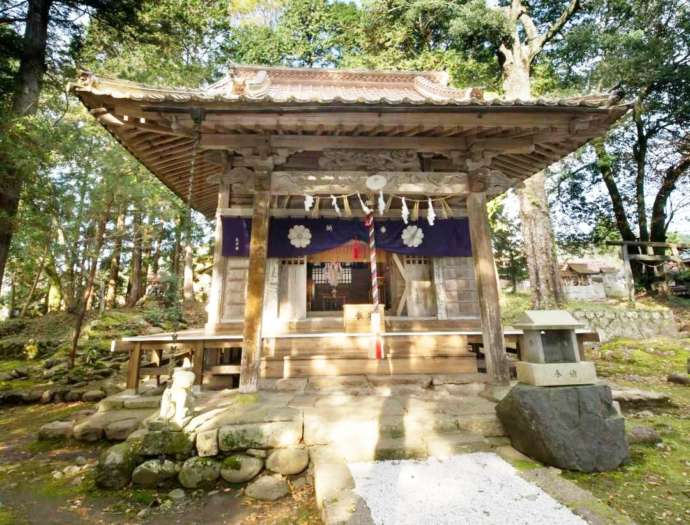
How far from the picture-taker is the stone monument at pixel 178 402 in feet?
12.2

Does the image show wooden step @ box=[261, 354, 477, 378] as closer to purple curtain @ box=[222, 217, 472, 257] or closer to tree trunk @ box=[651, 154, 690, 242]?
purple curtain @ box=[222, 217, 472, 257]

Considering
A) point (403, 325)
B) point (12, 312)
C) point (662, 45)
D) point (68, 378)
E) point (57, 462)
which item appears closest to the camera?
point (57, 462)

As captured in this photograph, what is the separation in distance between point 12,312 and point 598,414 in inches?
1059

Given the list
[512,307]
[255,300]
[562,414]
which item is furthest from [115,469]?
[512,307]

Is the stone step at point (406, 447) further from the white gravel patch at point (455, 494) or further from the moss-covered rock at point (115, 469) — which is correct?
the moss-covered rock at point (115, 469)

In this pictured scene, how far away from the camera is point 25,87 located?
7.79 meters

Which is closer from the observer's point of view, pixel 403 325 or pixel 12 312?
pixel 403 325

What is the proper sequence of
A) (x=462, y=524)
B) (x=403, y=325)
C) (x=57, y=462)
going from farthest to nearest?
(x=403, y=325) < (x=57, y=462) < (x=462, y=524)

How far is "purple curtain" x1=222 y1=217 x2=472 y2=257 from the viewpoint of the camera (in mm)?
7016

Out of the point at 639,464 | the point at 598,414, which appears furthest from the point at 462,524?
the point at 639,464

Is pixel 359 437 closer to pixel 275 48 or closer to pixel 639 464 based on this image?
pixel 639 464

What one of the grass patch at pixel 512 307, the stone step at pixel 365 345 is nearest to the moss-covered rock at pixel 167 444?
the stone step at pixel 365 345

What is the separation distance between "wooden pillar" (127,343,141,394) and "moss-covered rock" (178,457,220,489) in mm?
2532

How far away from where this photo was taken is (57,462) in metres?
4.16
